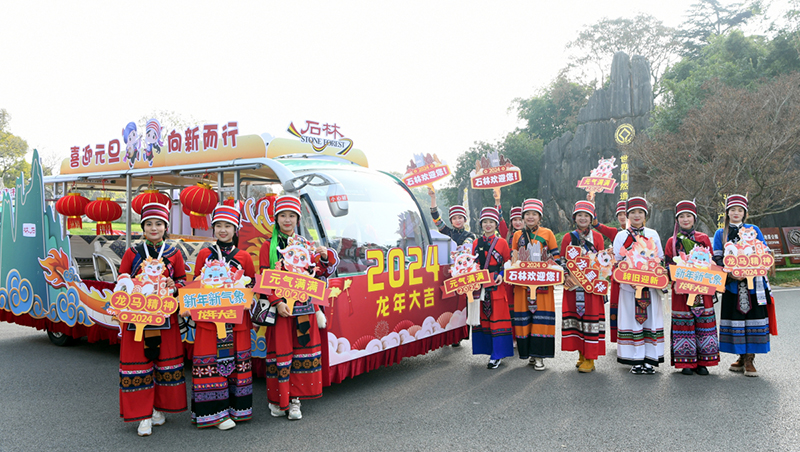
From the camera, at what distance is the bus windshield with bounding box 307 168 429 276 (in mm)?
4535

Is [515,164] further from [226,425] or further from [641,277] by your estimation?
[226,425]

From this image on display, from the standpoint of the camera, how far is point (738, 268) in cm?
488

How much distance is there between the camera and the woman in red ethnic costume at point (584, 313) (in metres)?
5.11

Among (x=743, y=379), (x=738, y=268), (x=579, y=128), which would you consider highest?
(x=579, y=128)

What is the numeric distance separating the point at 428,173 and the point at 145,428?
4860 millimetres

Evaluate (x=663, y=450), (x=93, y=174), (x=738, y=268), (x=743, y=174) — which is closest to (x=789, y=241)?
(x=743, y=174)

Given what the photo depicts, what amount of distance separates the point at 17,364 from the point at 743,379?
7514 millimetres

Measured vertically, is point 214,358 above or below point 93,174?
below

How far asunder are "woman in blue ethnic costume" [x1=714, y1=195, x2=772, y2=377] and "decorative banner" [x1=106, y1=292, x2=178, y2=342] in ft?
16.6

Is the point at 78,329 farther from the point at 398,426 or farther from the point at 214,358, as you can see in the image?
the point at 398,426

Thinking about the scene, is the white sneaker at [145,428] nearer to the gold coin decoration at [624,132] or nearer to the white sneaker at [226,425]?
the white sneaker at [226,425]

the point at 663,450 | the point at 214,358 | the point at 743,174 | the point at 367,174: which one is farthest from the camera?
the point at 743,174

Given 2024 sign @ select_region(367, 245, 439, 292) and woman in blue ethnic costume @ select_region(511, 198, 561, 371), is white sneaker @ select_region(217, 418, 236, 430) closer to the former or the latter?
2024 sign @ select_region(367, 245, 439, 292)

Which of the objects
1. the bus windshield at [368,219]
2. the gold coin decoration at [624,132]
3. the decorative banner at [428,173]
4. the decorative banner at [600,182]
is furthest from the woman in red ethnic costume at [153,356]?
the gold coin decoration at [624,132]
